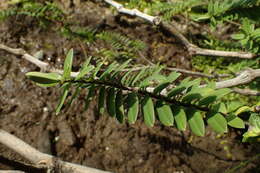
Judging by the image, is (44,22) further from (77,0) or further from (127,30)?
(127,30)

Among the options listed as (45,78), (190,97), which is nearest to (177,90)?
(190,97)

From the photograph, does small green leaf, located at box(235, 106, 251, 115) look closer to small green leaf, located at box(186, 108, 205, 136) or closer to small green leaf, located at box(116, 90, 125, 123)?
small green leaf, located at box(186, 108, 205, 136)

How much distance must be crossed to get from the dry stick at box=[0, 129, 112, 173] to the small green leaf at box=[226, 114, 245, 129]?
569 mm

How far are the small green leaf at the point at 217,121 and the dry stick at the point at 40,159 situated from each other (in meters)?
0.52

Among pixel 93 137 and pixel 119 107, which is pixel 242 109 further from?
pixel 93 137

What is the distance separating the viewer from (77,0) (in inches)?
113

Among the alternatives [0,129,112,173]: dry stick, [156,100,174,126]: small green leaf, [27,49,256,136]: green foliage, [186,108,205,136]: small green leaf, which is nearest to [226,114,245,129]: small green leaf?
[27,49,256,136]: green foliage

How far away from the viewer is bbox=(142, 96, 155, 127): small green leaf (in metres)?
0.86

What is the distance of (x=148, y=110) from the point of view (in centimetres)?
87

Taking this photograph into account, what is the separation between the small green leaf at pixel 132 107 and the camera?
0.86 meters

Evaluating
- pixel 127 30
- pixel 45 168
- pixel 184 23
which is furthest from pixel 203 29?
pixel 45 168

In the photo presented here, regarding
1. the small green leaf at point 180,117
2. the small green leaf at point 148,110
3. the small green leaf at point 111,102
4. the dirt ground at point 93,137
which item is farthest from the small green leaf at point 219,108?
the dirt ground at point 93,137

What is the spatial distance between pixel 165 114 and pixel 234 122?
24 centimetres

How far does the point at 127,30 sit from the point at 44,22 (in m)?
0.85
